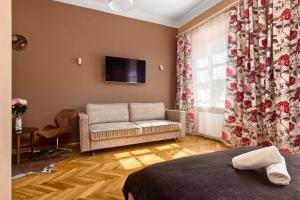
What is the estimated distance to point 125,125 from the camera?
3273 millimetres

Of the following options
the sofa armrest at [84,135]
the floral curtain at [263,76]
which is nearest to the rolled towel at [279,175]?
the floral curtain at [263,76]

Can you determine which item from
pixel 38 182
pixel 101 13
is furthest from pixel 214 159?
pixel 101 13

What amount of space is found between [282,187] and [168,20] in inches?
176

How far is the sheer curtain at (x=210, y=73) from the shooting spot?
11.5ft

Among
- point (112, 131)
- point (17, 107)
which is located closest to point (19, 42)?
point (17, 107)

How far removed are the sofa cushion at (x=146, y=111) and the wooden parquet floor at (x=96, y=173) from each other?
0.68m

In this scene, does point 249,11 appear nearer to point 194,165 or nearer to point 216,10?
point 216,10

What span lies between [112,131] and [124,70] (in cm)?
158

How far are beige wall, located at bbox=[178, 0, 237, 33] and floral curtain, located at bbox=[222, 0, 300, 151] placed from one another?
0.34 meters

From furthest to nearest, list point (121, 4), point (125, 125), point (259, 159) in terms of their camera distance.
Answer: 1. point (125, 125)
2. point (121, 4)
3. point (259, 159)

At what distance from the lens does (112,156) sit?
9.34 feet

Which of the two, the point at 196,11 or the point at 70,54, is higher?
the point at 196,11

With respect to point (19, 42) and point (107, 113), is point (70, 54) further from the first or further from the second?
point (107, 113)

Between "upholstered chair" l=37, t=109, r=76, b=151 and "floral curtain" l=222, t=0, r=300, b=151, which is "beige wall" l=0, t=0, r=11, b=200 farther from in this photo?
"floral curtain" l=222, t=0, r=300, b=151
